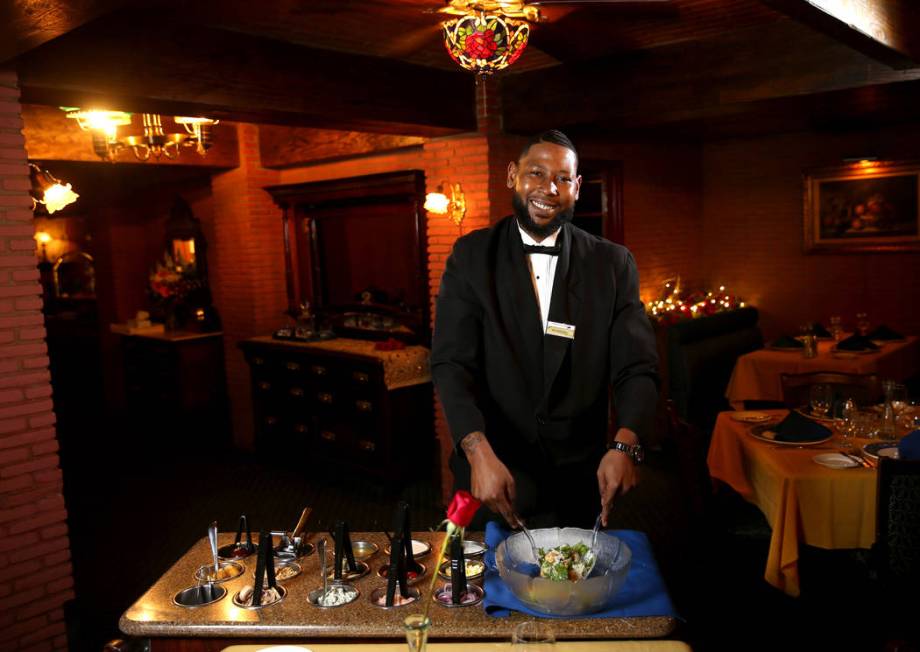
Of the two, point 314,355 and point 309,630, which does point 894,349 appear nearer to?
point 314,355

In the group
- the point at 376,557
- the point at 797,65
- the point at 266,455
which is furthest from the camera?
the point at 266,455

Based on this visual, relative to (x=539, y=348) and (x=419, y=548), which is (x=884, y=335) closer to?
(x=539, y=348)

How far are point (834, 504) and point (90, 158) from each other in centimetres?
583

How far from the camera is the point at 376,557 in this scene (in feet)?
7.47

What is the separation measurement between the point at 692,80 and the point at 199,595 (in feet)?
13.5

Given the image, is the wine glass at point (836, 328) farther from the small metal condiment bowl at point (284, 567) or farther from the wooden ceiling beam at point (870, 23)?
the small metal condiment bowl at point (284, 567)

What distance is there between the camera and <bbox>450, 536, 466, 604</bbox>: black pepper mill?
1952 mm

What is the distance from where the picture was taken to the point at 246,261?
737 cm

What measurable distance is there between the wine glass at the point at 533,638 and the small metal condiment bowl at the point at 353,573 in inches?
25.8

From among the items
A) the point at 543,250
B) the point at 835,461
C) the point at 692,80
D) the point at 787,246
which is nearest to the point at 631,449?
the point at 543,250

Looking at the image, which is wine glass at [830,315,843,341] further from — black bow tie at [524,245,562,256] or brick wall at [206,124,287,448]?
black bow tie at [524,245,562,256]

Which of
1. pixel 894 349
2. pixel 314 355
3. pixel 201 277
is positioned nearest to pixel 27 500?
pixel 314 355

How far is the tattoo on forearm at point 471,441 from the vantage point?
2.10m

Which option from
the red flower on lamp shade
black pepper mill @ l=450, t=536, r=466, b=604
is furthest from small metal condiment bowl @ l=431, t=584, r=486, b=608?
the red flower on lamp shade
